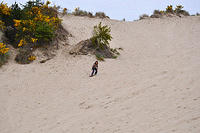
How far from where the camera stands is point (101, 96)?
6961 mm

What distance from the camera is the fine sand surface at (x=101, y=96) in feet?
14.0

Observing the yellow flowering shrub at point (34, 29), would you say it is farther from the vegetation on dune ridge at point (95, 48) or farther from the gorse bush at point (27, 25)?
the vegetation on dune ridge at point (95, 48)

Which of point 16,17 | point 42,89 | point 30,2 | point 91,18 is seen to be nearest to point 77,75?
point 42,89

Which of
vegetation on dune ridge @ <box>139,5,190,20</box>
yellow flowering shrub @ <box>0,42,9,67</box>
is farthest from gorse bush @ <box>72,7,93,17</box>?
yellow flowering shrub @ <box>0,42,9,67</box>

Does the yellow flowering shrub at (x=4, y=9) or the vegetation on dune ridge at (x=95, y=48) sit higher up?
the yellow flowering shrub at (x=4, y=9)

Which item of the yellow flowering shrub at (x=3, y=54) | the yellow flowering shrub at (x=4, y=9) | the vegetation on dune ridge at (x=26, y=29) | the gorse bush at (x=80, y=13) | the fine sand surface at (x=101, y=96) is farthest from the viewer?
the gorse bush at (x=80, y=13)

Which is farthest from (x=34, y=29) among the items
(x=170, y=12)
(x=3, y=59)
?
(x=170, y=12)

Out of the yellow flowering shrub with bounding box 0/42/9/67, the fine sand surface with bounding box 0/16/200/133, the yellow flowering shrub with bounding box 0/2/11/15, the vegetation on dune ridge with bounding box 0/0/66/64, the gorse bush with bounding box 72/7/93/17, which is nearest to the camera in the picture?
the fine sand surface with bounding box 0/16/200/133

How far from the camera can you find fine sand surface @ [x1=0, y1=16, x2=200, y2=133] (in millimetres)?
4273

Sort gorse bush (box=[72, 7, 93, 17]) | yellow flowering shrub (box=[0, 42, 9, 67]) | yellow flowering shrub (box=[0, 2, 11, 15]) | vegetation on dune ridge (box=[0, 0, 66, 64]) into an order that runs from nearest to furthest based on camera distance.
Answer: yellow flowering shrub (box=[0, 42, 9, 67]) → vegetation on dune ridge (box=[0, 0, 66, 64]) → yellow flowering shrub (box=[0, 2, 11, 15]) → gorse bush (box=[72, 7, 93, 17])

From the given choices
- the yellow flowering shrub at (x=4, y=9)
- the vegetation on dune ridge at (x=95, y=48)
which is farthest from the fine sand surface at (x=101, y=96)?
the yellow flowering shrub at (x=4, y=9)

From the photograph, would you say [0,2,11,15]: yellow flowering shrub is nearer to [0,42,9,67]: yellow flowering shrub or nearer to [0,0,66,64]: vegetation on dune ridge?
[0,0,66,64]: vegetation on dune ridge

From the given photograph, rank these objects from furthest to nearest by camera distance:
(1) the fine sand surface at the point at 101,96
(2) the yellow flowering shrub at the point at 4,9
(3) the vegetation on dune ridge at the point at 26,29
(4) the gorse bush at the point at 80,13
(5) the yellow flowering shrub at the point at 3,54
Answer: (4) the gorse bush at the point at 80,13
(2) the yellow flowering shrub at the point at 4,9
(3) the vegetation on dune ridge at the point at 26,29
(5) the yellow flowering shrub at the point at 3,54
(1) the fine sand surface at the point at 101,96

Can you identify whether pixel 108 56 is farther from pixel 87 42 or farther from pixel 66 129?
pixel 66 129
